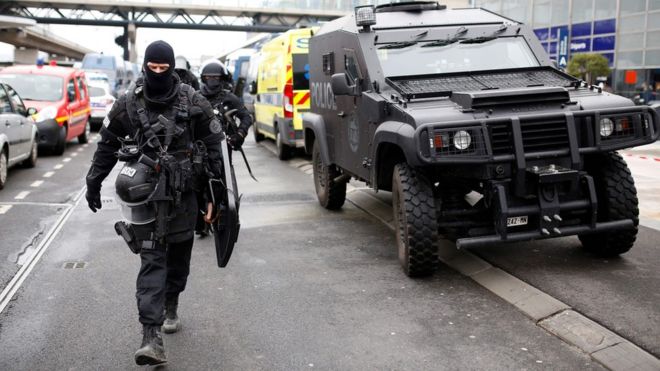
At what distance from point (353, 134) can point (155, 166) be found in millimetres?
3636

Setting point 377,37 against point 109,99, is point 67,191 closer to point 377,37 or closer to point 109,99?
point 377,37

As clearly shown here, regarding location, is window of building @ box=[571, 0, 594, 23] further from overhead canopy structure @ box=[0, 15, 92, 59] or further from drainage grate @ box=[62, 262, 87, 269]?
overhead canopy structure @ box=[0, 15, 92, 59]

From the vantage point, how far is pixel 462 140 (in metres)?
5.74

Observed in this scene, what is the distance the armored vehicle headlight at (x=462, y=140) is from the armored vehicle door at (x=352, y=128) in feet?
5.09

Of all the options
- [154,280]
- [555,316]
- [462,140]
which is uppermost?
[462,140]

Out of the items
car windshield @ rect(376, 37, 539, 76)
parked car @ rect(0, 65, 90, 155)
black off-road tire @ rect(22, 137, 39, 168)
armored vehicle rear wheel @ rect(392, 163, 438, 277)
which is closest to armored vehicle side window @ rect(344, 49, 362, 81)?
car windshield @ rect(376, 37, 539, 76)

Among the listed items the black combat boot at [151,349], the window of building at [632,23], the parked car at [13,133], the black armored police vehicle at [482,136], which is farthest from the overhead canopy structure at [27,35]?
the black combat boot at [151,349]

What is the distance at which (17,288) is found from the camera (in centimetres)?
603

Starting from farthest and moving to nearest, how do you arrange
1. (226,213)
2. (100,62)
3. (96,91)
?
(100,62)
(96,91)
(226,213)

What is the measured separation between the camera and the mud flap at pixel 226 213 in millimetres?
4543

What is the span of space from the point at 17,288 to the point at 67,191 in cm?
550

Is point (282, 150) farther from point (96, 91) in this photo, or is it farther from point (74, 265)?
point (96, 91)

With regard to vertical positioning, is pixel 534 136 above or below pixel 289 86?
below

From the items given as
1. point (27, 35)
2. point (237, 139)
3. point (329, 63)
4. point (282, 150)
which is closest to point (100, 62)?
point (282, 150)
